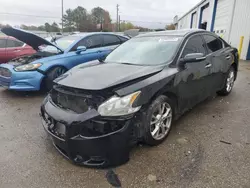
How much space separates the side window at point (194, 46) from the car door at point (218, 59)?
0.76 ft

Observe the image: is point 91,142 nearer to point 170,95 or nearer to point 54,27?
point 170,95

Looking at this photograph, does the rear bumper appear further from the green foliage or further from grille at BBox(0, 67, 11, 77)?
the green foliage

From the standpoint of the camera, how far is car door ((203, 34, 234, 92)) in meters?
3.98

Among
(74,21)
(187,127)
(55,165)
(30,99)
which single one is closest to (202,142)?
(187,127)

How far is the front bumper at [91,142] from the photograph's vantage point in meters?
2.21

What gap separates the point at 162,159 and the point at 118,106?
3.00 ft

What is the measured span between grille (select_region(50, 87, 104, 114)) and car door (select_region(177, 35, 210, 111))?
1.36m

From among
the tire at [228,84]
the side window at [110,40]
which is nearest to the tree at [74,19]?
A: the side window at [110,40]

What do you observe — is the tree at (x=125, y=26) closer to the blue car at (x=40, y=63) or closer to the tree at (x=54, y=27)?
the tree at (x=54, y=27)

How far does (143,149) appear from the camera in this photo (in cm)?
278

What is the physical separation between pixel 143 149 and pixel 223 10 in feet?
50.3

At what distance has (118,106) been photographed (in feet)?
7.50

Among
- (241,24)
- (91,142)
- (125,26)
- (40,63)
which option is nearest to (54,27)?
(125,26)

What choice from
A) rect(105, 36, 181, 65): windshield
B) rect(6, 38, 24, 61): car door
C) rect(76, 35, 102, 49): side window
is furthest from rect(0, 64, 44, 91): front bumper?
rect(6, 38, 24, 61): car door
